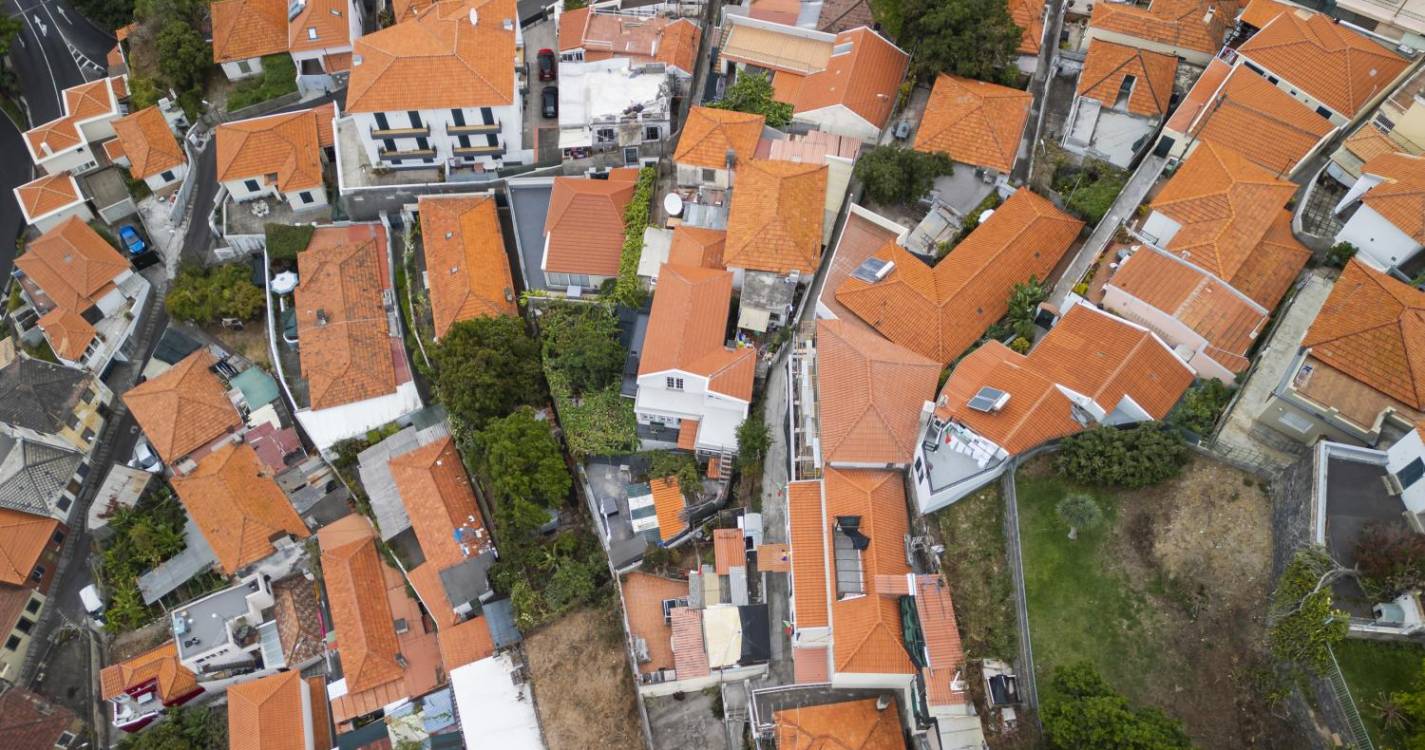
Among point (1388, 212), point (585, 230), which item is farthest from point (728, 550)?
point (1388, 212)

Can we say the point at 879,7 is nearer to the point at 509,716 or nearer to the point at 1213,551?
→ the point at 1213,551

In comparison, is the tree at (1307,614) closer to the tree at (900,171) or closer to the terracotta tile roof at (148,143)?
the tree at (900,171)

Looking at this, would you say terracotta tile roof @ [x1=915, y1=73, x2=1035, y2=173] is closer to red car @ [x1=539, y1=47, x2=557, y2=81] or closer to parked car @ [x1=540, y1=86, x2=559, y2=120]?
parked car @ [x1=540, y1=86, x2=559, y2=120]

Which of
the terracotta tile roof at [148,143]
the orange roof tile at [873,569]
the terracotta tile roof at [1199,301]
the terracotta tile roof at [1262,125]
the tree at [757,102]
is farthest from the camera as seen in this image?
the terracotta tile roof at [148,143]

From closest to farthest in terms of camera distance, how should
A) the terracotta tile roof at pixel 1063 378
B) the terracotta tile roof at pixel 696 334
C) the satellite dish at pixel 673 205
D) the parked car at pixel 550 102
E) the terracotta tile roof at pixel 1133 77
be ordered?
the terracotta tile roof at pixel 1063 378 < the terracotta tile roof at pixel 696 334 < the terracotta tile roof at pixel 1133 77 < the satellite dish at pixel 673 205 < the parked car at pixel 550 102

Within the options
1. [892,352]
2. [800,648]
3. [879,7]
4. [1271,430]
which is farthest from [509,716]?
[879,7]

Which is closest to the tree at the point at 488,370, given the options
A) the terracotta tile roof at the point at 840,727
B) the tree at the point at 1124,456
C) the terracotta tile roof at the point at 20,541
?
the terracotta tile roof at the point at 840,727
